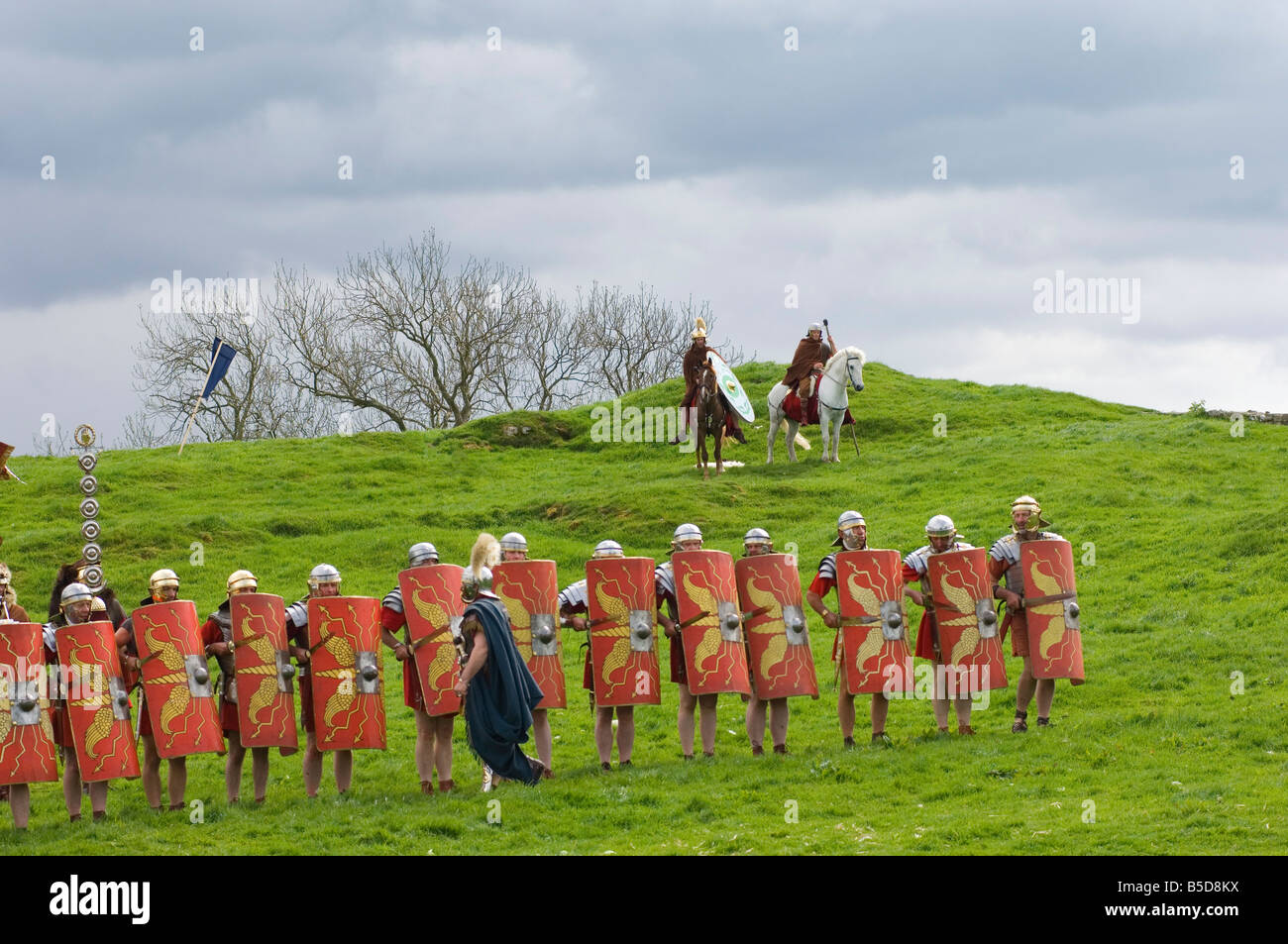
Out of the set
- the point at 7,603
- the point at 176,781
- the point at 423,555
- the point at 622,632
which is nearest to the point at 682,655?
the point at 622,632

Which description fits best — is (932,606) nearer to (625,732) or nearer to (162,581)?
(625,732)

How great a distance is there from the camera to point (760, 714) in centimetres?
1196

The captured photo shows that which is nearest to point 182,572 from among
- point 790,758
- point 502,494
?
point 502,494

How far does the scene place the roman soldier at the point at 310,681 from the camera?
1132 centimetres

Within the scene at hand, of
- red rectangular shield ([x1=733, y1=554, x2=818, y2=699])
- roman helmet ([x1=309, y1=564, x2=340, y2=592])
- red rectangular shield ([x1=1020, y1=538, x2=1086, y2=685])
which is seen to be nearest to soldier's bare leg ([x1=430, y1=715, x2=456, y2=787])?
roman helmet ([x1=309, y1=564, x2=340, y2=592])

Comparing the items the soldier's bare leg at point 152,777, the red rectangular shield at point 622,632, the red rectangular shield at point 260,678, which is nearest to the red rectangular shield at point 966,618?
the red rectangular shield at point 622,632

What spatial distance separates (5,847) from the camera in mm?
10195

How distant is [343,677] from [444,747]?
2.99 feet

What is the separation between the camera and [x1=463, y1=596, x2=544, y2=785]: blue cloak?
1088cm

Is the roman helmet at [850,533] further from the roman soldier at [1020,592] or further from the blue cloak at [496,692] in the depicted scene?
the blue cloak at [496,692]

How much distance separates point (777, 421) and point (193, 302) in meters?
35.5

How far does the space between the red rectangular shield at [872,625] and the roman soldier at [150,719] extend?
→ 4772mm
